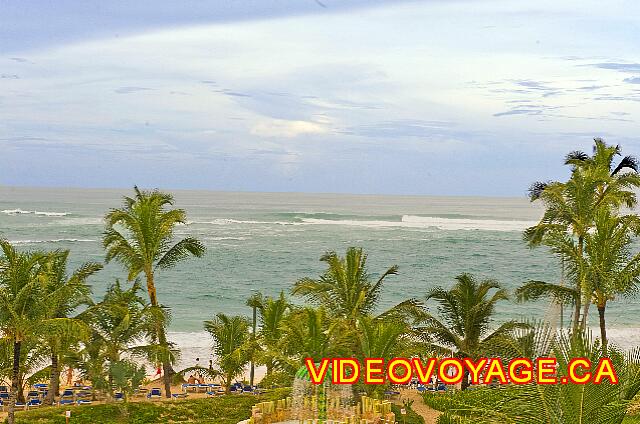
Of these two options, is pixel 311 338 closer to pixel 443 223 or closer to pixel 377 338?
pixel 377 338

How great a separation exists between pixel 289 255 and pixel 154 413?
56.1 m

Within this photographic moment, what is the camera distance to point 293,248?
3157 inches

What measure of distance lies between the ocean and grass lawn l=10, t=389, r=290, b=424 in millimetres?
12906

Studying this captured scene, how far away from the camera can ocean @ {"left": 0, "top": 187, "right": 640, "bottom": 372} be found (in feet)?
157

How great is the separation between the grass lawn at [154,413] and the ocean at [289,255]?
42.3ft


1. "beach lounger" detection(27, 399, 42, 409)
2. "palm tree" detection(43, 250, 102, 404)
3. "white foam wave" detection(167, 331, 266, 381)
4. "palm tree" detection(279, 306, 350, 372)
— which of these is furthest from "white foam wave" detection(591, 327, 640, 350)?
"beach lounger" detection(27, 399, 42, 409)

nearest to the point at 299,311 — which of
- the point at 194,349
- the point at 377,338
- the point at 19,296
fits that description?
the point at 377,338

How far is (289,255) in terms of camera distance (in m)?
75.1

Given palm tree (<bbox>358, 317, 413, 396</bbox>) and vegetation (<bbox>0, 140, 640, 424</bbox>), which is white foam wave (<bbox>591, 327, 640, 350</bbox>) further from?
palm tree (<bbox>358, 317, 413, 396</bbox>)

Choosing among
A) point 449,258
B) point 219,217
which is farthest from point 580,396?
point 219,217

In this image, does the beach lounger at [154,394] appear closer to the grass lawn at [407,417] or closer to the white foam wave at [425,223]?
the grass lawn at [407,417]

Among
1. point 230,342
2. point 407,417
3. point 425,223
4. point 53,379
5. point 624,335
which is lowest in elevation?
point 624,335

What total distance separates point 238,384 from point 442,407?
8.71 metres

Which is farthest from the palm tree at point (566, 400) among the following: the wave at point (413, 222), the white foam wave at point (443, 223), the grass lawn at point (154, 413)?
the white foam wave at point (443, 223)
